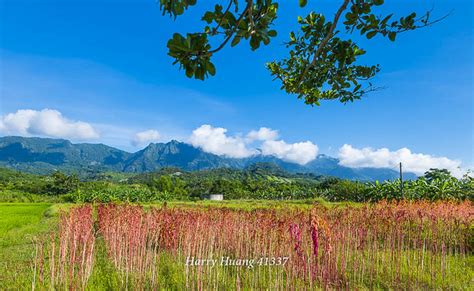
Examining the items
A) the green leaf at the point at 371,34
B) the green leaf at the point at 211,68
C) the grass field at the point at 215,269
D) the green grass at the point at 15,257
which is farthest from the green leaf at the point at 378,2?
the green grass at the point at 15,257

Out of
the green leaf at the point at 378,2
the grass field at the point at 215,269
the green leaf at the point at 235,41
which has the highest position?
the green leaf at the point at 378,2

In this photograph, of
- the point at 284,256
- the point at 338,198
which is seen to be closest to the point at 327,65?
the point at 284,256

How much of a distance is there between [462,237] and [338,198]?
1667cm

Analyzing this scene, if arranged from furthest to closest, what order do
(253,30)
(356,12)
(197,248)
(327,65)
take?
1. (197,248)
2. (327,65)
3. (356,12)
4. (253,30)

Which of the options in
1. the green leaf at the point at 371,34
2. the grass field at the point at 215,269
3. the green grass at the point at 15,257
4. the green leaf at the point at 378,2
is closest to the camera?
the green leaf at the point at 378,2

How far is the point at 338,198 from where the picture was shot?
24031 millimetres

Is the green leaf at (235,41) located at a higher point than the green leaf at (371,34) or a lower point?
lower

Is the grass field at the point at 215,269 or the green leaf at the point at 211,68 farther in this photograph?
the grass field at the point at 215,269

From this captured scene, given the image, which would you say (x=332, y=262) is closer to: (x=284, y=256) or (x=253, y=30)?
(x=284, y=256)

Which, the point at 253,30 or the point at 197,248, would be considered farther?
the point at 197,248

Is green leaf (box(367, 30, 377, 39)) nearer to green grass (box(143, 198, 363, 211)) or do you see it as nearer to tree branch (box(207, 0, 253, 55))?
tree branch (box(207, 0, 253, 55))

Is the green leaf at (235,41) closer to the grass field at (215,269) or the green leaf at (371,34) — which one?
the green leaf at (371,34)

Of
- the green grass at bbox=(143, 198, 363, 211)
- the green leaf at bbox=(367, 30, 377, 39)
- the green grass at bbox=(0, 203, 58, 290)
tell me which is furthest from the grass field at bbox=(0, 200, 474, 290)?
the green grass at bbox=(143, 198, 363, 211)

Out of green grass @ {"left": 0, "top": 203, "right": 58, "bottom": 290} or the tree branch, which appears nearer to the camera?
the tree branch
